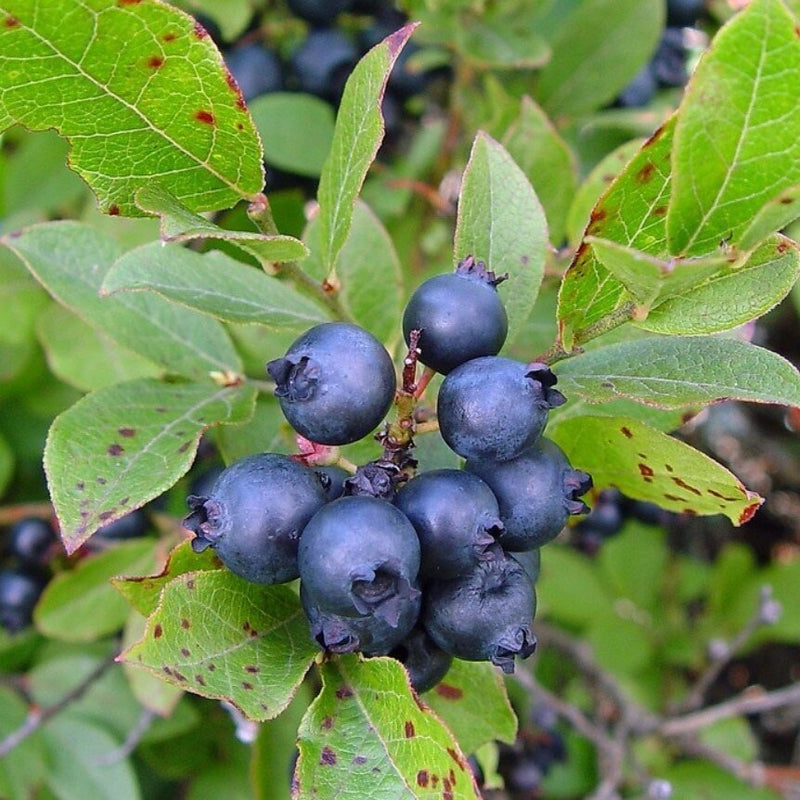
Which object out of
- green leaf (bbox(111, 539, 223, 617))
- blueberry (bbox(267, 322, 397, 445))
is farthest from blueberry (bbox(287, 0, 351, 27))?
green leaf (bbox(111, 539, 223, 617))

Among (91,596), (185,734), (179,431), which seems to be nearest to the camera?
(179,431)

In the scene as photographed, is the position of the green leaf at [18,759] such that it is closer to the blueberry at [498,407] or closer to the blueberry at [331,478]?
the blueberry at [331,478]

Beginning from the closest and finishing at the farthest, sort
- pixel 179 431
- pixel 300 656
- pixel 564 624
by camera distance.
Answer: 1. pixel 300 656
2. pixel 179 431
3. pixel 564 624

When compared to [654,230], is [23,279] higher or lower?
lower

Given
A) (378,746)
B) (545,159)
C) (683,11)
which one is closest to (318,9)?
(545,159)

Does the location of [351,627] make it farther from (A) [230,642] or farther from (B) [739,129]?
(B) [739,129]

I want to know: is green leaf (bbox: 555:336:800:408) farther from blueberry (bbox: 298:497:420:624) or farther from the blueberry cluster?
blueberry (bbox: 298:497:420:624)

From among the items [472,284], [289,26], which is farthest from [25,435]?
[472,284]

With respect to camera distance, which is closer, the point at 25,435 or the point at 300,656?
the point at 300,656

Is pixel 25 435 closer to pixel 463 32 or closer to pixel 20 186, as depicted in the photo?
pixel 20 186
